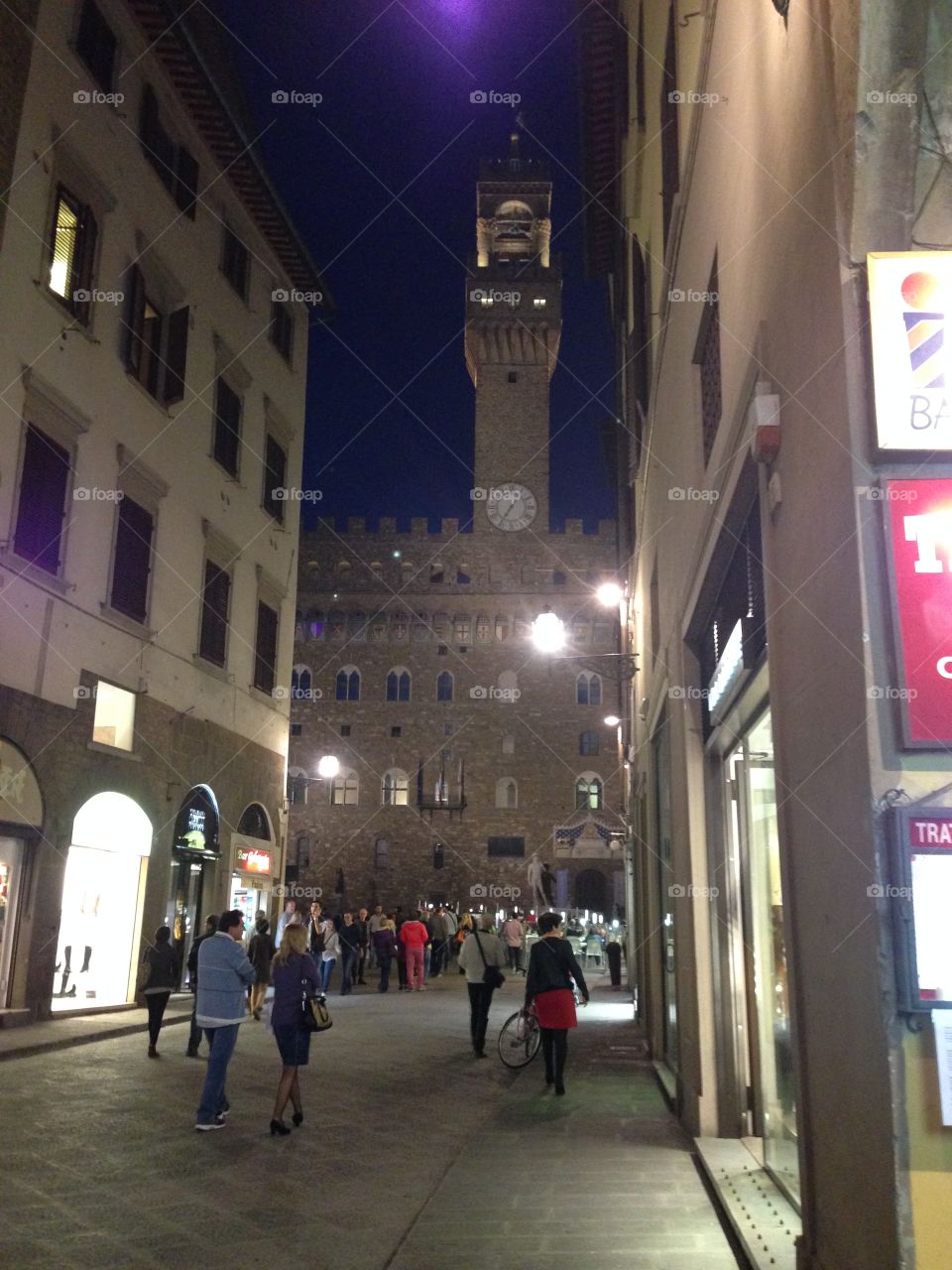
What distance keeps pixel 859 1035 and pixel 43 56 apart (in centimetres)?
1481

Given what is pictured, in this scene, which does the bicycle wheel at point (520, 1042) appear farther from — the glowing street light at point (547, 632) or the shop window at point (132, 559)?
the shop window at point (132, 559)

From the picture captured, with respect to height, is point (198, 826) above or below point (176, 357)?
below

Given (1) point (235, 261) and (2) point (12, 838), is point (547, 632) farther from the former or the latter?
(1) point (235, 261)

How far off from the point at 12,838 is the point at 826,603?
455 inches

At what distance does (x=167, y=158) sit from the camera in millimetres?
17641

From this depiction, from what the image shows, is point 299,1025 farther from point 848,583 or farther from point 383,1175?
point 848,583

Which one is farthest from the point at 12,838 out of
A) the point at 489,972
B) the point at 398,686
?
the point at 398,686

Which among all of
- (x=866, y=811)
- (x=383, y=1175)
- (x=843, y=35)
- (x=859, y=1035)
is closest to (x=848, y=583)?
(x=866, y=811)

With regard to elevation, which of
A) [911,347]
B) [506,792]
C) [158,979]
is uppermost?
[506,792]

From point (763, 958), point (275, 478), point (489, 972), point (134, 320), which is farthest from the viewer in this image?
point (275, 478)

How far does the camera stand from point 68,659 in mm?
13969

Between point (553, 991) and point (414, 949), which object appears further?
point (414, 949)

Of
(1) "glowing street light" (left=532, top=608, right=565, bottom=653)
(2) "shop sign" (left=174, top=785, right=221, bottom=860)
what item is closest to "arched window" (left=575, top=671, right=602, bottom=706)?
(2) "shop sign" (left=174, top=785, right=221, bottom=860)

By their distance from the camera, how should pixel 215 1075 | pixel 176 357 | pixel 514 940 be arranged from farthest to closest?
1. pixel 514 940
2. pixel 176 357
3. pixel 215 1075
